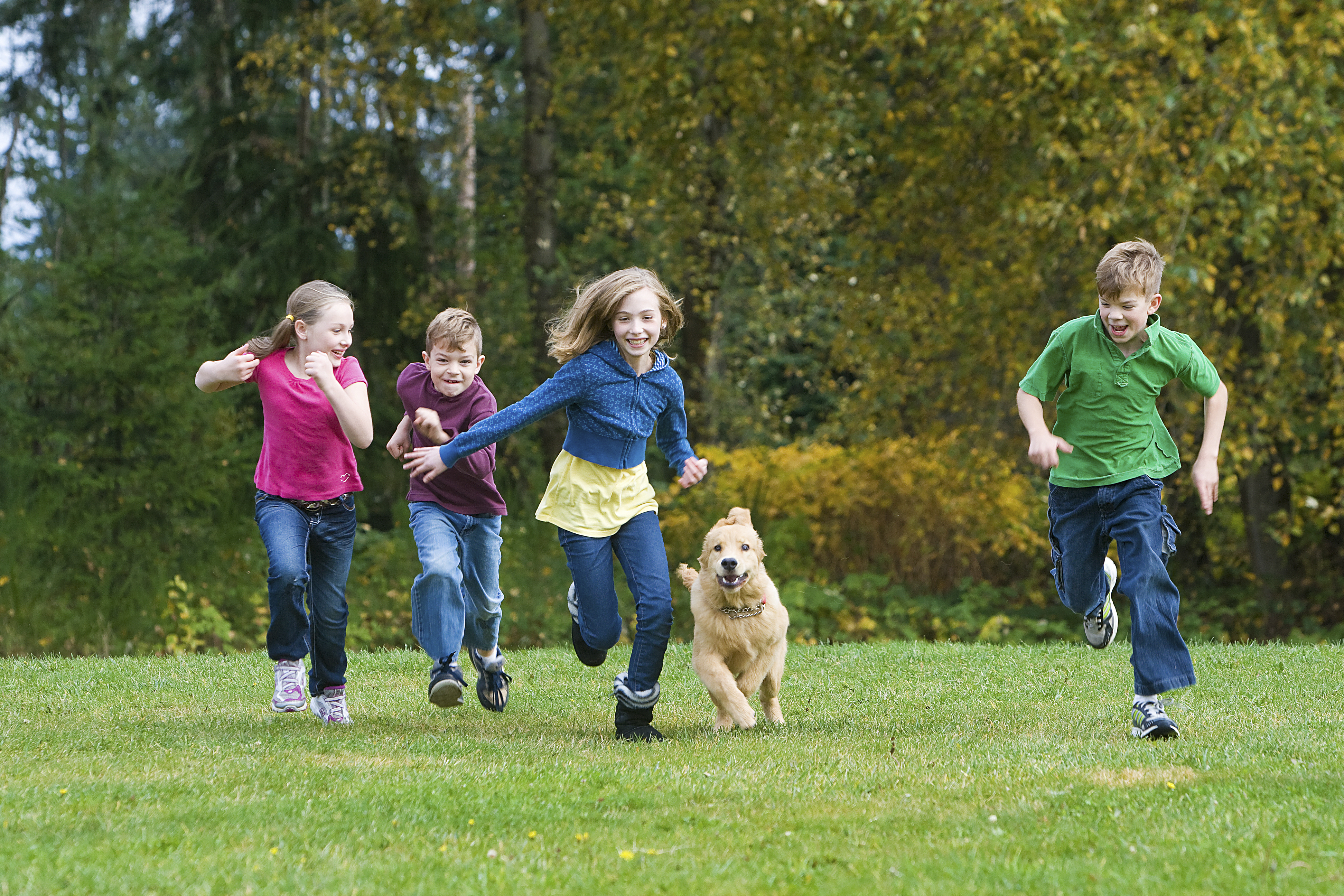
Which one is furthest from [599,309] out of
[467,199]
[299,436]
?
[467,199]

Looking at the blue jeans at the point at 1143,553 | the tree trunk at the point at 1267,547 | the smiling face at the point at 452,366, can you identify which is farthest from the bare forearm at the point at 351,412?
the tree trunk at the point at 1267,547

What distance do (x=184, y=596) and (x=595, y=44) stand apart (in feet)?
23.1

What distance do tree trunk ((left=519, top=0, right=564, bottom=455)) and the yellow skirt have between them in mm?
9420

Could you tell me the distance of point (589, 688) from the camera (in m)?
7.73

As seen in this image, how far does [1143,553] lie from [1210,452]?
506 millimetres

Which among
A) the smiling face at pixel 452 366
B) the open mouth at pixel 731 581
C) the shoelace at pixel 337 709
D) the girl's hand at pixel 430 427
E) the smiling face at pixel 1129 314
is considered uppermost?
the smiling face at pixel 1129 314

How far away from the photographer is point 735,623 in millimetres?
5969

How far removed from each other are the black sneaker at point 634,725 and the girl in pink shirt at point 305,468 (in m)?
1.32

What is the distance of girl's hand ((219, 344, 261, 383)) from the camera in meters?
5.73

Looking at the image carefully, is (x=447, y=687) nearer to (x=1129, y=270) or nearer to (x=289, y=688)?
(x=289, y=688)

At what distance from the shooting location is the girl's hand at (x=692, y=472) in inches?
217

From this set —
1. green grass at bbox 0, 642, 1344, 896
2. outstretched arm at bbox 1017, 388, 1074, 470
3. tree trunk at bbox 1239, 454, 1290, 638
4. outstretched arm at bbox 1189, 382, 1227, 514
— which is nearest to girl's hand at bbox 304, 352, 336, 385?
green grass at bbox 0, 642, 1344, 896

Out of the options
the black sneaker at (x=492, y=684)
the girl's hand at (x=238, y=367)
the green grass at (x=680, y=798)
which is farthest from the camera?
the black sneaker at (x=492, y=684)

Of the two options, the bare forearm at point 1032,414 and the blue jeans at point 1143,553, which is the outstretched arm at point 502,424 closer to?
the bare forearm at point 1032,414
